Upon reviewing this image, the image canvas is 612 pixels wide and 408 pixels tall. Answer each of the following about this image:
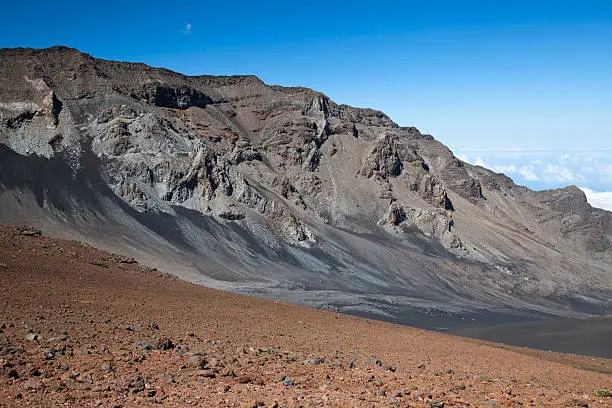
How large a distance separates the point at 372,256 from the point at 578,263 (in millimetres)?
67677

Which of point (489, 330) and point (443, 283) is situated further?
point (443, 283)

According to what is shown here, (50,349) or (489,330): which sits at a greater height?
(50,349)

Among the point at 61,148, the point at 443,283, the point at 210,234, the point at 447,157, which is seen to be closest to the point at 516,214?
the point at 447,157

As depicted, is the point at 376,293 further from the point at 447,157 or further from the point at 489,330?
the point at 447,157

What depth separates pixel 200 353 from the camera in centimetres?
1306

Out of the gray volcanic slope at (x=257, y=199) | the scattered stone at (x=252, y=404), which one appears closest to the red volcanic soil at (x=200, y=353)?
the scattered stone at (x=252, y=404)

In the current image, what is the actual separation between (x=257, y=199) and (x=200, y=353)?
86.7 meters

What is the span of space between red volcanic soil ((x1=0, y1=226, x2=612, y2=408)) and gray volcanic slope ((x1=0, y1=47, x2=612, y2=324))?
1706 inches

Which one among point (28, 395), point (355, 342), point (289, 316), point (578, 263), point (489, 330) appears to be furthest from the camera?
point (578, 263)

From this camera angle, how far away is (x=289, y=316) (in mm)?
22578

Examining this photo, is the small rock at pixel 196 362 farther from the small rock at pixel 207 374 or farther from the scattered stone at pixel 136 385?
the scattered stone at pixel 136 385

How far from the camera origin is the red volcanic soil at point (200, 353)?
9.93 meters

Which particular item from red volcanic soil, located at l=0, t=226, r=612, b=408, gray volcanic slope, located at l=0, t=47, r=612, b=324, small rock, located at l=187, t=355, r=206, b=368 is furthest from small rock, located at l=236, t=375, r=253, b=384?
gray volcanic slope, located at l=0, t=47, r=612, b=324

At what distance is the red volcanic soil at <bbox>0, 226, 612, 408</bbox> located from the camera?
9.93m
